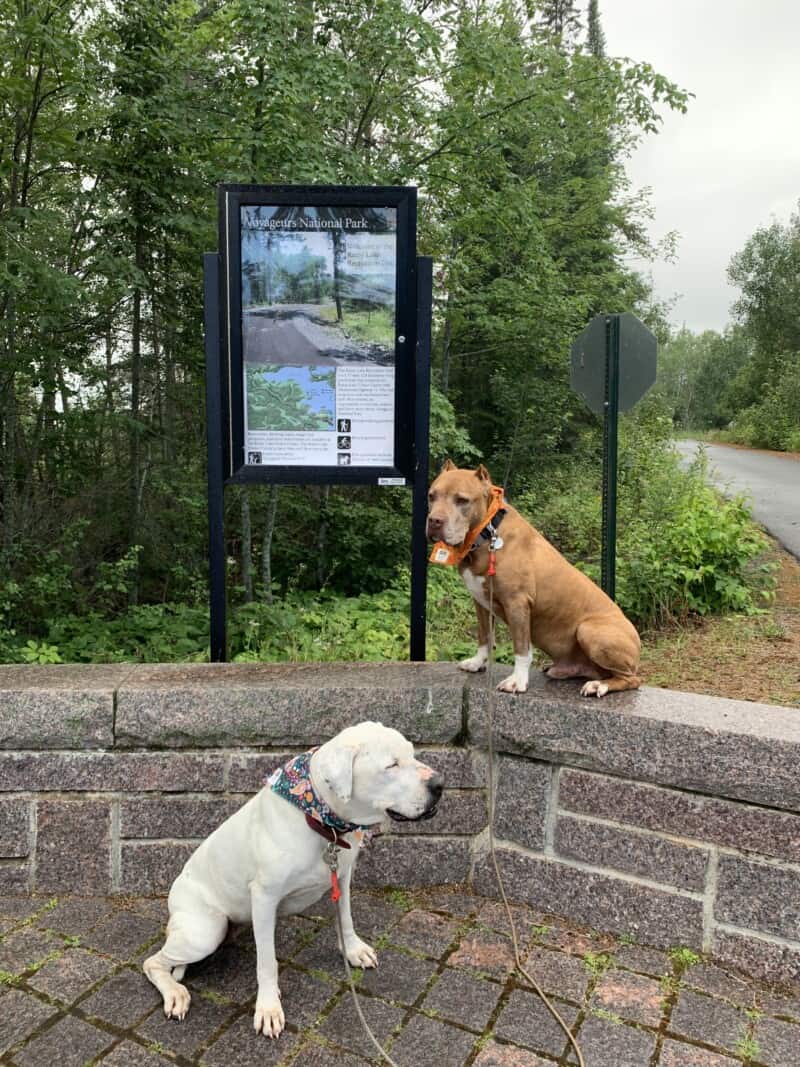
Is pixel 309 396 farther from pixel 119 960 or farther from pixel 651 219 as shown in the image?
pixel 651 219

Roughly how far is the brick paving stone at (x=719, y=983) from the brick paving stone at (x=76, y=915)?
7.56ft

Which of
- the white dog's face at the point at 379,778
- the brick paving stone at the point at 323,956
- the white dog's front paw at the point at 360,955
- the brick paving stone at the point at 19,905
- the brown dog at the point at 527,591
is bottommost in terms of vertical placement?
the brick paving stone at the point at 323,956

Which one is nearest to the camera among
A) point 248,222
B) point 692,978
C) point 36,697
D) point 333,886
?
point 333,886

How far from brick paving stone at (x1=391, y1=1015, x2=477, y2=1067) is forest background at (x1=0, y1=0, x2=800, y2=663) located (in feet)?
10.4

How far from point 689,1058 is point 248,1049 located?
1396mm

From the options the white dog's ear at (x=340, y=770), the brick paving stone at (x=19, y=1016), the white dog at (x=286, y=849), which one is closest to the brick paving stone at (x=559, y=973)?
the white dog at (x=286, y=849)

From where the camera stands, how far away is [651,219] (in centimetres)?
2002

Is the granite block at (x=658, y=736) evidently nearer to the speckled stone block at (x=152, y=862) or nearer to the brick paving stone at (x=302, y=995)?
the brick paving stone at (x=302, y=995)

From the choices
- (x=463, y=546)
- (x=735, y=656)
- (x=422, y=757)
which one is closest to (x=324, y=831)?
(x=422, y=757)

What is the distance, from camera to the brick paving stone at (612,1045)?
2420 millimetres

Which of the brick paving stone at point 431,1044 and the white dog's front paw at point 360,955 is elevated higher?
the white dog's front paw at point 360,955

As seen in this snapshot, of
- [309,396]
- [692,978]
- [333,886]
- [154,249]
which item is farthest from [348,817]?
[154,249]

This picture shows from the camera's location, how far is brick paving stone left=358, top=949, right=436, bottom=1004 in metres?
2.73

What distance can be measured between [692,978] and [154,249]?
856cm
